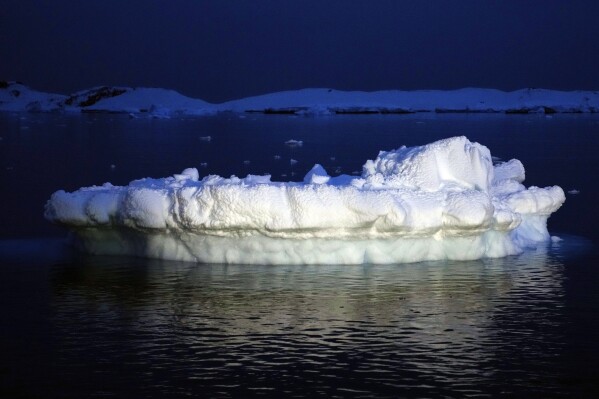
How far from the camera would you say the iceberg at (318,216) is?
55.7ft

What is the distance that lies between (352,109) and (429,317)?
93096mm

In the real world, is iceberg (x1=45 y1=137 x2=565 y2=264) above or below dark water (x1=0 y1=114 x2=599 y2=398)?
above

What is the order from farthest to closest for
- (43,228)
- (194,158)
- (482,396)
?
1. (194,158)
2. (43,228)
3. (482,396)

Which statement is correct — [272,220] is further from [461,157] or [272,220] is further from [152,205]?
[461,157]

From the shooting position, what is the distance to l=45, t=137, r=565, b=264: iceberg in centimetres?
1698

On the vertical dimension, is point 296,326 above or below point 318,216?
below

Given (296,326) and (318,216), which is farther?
(318,216)

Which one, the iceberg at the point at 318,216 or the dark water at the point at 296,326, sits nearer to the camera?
the dark water at the point at 296,326

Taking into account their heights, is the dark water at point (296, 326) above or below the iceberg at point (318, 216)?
below

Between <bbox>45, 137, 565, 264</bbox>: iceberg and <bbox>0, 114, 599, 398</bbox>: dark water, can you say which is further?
<bbox>45, 137, 565, 264</bbox>: iceberg

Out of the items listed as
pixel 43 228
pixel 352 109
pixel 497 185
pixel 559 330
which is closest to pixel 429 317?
pixel 559 330

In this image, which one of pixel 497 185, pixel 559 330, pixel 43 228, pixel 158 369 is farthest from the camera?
pixel 43 228

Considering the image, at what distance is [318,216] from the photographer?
16875mm

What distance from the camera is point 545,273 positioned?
17.6 metres
